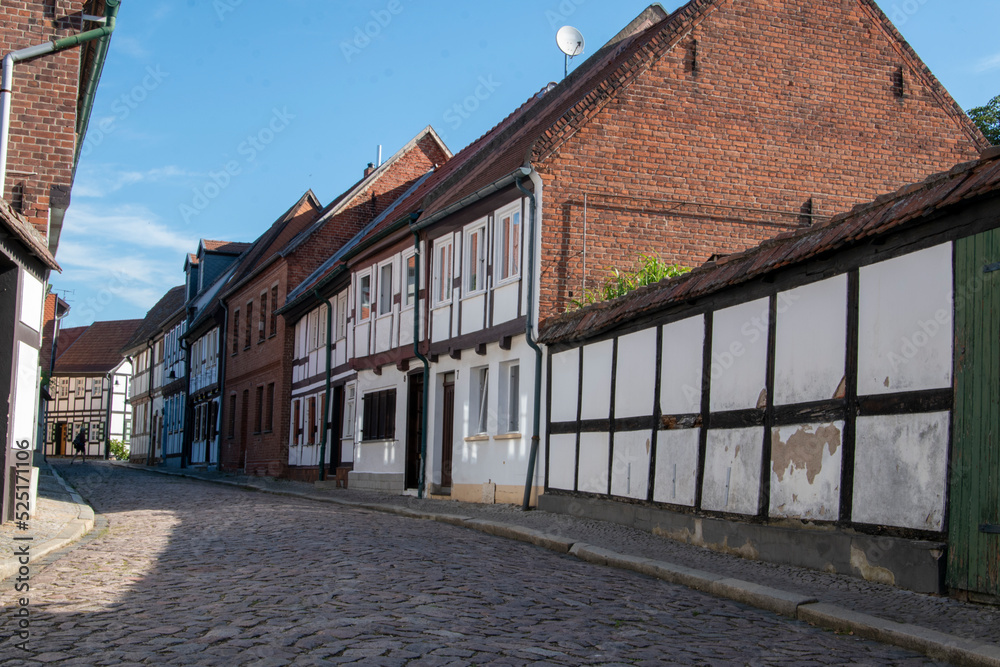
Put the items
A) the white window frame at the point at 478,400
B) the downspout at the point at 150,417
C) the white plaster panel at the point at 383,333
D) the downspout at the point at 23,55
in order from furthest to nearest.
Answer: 1. the downspout at the point at 150,417
2. the white plaster panel at the point at 383,333
3. the white window frame at the point at 478,400
4. the downspout at the point at 23,55

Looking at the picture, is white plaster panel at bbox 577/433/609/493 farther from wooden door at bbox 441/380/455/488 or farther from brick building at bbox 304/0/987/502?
wooden door at bbox 441/380/455/488

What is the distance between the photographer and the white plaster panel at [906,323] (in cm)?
816

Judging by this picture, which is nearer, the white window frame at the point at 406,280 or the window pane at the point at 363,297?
the white window frame at the point at 406,280

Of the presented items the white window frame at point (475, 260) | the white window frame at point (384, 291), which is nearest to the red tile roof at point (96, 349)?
the white window frame at point (384, 291)

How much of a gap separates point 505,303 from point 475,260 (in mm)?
1903

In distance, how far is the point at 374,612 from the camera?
7.04m

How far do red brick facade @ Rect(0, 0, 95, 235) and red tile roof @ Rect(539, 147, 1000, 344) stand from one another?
763 centimetres

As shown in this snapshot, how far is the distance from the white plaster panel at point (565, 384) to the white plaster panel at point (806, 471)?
5.51m

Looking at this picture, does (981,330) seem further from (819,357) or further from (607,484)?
(607,484)

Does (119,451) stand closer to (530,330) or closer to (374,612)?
(530,330)

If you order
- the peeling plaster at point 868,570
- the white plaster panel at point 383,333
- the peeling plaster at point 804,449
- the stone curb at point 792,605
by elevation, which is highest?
the white plaster panel at point 383,333

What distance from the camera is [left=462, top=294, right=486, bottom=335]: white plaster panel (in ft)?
63.4

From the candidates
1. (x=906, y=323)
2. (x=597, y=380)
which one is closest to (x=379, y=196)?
(x=597, y=380)

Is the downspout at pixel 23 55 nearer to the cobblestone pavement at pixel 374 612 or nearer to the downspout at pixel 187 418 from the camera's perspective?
the cobblestone pavement at pixel 374 612
